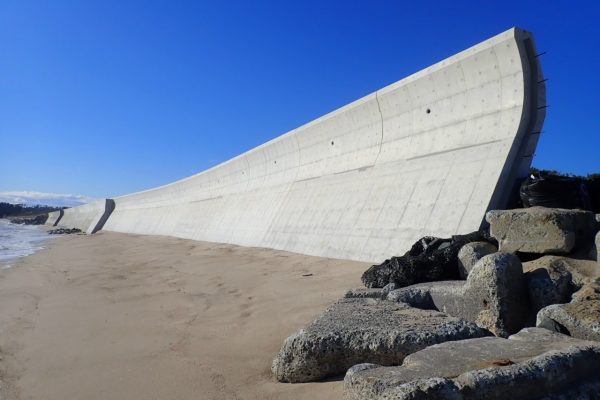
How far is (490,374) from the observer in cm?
195

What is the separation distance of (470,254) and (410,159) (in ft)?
13.7

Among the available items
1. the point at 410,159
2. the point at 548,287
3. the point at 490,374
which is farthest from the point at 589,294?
the point at 410,159

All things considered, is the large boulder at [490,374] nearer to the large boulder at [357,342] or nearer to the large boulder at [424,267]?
the large boulder at [357,342]

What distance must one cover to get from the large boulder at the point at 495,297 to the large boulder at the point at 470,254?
88 cm

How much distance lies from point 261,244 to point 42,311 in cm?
685

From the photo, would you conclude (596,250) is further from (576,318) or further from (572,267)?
(576,318)

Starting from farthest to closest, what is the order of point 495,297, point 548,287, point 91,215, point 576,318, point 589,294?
point 91,215 < point 548,287 < point 495,297 < point 589,294 < point 576,318

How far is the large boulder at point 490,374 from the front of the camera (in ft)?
6.24

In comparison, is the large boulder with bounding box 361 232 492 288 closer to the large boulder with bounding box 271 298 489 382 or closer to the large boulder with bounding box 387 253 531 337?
the large boulder with bounding box 387 253 531 337

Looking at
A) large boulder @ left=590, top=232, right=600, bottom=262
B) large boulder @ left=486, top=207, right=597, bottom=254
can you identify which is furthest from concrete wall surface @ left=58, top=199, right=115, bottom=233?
large boulder @ left=590, top=232, right=600, bottom=262

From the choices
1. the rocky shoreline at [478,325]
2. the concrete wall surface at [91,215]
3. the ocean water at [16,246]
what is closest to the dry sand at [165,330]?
the rocky shoreline at [478,325]

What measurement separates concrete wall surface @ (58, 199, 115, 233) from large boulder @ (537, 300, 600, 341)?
4302 centimetres

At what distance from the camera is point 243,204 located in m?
16.8

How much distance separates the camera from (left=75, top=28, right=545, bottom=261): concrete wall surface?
6.61 meters
